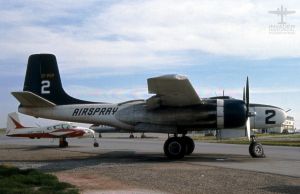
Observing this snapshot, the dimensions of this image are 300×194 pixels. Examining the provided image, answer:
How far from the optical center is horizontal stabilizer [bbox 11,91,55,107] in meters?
19.3

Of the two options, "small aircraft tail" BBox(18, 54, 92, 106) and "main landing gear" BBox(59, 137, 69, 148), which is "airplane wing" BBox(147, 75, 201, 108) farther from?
"main landing gear" BBox(59, 137, 69, 148)

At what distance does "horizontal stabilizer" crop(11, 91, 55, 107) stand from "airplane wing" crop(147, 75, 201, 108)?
520 centimetres

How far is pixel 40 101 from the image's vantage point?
20375 millimetres

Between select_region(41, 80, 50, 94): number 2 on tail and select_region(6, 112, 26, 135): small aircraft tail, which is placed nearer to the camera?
select_region(41, 80, 50, 94): number 2 on tail

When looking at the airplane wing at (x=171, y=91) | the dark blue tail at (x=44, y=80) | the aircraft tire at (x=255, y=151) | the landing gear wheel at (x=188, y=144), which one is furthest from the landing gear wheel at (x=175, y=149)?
the dark blue tail at (x=44, y=80)

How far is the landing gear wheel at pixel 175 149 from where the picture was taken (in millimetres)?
19016

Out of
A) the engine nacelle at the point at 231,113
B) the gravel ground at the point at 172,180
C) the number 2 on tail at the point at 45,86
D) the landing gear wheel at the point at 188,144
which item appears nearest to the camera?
the gravel ground at the point at 172,180

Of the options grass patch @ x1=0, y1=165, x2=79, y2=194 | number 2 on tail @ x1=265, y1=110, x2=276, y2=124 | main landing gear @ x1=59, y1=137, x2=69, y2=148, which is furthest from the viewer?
main landing gear @ x1=59, y1=137, x2=69, y2=148

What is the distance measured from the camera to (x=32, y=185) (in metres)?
10.6

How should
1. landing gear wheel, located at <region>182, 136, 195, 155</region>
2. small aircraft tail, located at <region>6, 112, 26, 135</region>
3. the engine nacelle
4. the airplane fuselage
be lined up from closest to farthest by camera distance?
the engine nacelle
the airplane fuselage
landing gear wheel, located at <region>182, 136, 195, 155</region>
small aircraft tail, located at <region>6, 112, 26, 135</region>

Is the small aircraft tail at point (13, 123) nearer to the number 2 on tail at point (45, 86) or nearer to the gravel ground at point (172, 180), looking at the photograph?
the number 2 on tail at point (45, 86)

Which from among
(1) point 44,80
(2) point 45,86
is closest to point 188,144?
(2) point 45,86

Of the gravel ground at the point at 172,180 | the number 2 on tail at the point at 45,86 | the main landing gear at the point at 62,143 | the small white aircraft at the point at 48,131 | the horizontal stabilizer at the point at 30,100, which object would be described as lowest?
the gravel ground at the point at 172,180

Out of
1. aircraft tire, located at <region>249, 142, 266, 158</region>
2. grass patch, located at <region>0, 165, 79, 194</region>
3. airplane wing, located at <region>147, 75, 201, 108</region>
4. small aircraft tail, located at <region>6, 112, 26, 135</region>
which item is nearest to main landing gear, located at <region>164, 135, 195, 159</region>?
airplane wing, located at <region>147, 75, 201, 108</region>
